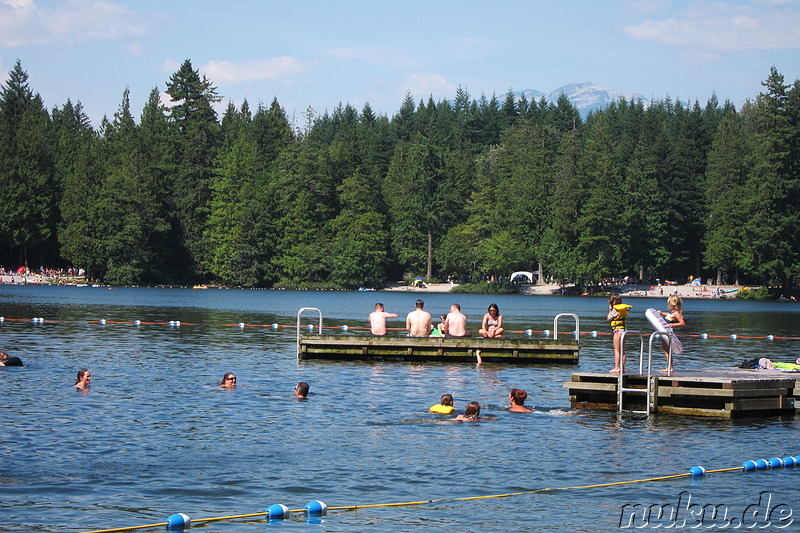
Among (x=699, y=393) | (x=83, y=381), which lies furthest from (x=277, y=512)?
(x=83, y=381)

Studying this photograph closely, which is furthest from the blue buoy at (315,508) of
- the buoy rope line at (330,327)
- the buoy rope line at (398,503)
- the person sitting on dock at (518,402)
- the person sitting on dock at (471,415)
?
the buoy rope line at (330,327)

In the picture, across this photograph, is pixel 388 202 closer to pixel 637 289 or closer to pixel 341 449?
pixel 637 289

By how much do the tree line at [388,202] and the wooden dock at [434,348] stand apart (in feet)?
288

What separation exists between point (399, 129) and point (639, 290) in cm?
7630

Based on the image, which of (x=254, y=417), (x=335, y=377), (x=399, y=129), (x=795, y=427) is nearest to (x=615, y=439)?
(x=795, y=427)

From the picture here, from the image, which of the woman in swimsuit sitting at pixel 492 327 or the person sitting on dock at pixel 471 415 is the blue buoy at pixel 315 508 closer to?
the person sitting on dock at pixel 471 415

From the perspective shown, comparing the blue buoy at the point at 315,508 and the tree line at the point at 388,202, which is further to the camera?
the tree line at the point at 388,202

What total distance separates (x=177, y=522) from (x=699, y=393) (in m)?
15.2

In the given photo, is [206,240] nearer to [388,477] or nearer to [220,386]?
[220,386]

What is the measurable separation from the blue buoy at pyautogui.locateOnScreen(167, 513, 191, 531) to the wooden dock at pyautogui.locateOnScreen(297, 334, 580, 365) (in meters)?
22.8

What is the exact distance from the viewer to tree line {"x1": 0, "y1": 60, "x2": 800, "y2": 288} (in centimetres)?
12373

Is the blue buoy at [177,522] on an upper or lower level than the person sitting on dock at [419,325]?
lower

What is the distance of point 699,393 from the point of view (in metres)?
24.5

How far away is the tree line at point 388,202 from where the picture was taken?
12373cm
